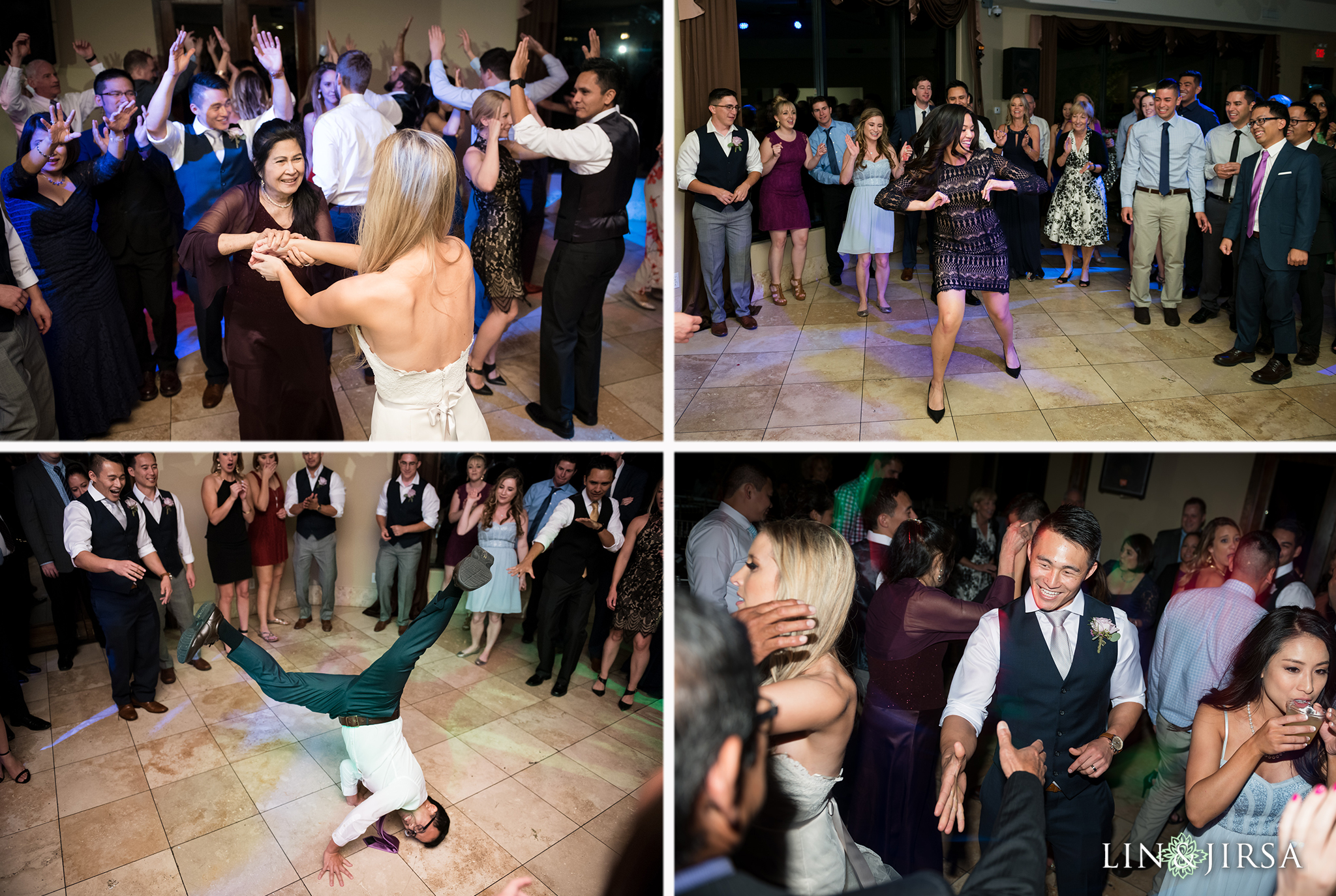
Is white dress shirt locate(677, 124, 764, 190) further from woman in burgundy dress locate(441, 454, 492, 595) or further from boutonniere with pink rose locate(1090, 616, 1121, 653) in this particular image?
boutonniere with pink rose locate(1090, 616, 1121, 653)

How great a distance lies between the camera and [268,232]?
2.36 m

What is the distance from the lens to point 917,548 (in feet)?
8.43

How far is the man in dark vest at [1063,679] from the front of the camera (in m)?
2.27

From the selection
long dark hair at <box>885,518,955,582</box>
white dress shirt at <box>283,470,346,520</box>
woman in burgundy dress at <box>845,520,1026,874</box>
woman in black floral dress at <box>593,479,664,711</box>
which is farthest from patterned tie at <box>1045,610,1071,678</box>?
white dress shirt at <box>283,470,346,520</box>

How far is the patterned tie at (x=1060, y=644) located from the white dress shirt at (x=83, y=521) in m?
2.98

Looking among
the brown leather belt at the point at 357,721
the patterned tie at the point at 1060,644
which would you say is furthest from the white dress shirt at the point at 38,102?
the patterned tie at the point at 1060,644

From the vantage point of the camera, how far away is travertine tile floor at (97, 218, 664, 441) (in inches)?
103

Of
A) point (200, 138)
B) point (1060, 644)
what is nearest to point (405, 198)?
point (200, 138)

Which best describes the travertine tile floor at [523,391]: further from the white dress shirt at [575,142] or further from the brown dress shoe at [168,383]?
the white dress shirt at [575,142]

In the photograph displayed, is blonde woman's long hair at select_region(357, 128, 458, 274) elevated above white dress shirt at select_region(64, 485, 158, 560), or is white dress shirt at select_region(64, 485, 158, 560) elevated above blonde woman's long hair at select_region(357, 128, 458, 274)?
blonde woman's long hair at select_region(357, 128, 458, 274)

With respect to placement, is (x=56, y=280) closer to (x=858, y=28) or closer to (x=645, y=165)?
(x=645, y=165)

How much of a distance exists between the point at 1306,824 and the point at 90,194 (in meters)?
4.12

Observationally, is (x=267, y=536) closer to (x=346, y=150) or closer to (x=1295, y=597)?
(x=346, y=150)

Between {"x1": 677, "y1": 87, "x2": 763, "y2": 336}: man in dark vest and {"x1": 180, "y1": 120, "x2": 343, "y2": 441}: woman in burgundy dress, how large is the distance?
1718 mm
